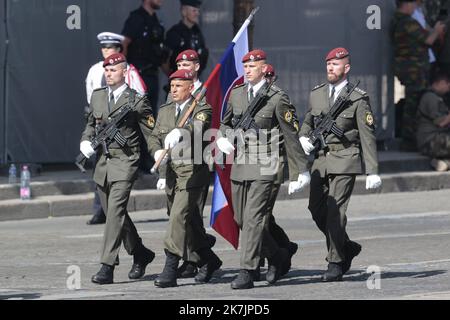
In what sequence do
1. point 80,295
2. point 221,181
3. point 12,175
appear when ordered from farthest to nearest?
point 12,175 → point 221,181 → point 80,295

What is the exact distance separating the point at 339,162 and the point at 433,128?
27.1 ft

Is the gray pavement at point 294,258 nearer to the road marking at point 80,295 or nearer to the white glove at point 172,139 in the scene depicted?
the road marking at point 80,295

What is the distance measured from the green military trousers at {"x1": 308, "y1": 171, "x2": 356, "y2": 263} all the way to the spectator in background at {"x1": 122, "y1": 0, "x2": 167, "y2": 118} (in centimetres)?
588

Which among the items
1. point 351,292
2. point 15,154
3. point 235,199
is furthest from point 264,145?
point 15,154

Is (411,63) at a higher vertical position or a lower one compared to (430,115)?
higher

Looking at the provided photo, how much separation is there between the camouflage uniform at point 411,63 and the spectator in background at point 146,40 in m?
4.24

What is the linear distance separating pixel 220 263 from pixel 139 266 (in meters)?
0.69

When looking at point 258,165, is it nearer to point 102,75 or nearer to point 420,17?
point 102,75

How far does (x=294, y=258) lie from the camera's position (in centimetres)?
1488

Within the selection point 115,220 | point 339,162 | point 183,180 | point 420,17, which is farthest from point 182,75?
point 420,17

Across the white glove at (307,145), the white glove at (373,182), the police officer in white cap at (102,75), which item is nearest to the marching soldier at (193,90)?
the white glove at (307,145)

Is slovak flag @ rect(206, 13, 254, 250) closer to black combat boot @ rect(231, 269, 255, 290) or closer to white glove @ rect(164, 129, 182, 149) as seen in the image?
white glove @ rect(164, 129, 182, 149)

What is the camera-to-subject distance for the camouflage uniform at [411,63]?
2198cm
